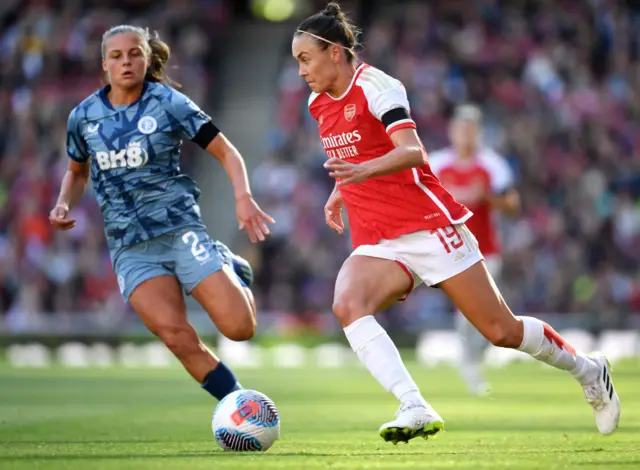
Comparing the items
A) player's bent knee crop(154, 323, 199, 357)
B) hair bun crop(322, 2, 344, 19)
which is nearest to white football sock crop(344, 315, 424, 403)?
player's bent knee crop(154, 323, 199, 357)

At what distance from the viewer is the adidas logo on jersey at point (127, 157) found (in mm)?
8203

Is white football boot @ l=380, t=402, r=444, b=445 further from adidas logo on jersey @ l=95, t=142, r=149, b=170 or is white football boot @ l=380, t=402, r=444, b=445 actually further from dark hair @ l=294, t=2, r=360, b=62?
adidas logo on jersey @ l=95, t=142, r=149, b=170

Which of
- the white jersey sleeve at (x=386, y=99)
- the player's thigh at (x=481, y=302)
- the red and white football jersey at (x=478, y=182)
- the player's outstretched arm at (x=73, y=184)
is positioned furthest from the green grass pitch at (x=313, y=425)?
the white jersey sleeve at (x=386, y=99)

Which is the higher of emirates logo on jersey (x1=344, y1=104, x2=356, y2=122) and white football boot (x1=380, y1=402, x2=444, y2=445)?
emirates logo on jersey (x1=344, y1=104, x2=356, y2=122)

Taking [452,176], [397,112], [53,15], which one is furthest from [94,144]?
[53,15]

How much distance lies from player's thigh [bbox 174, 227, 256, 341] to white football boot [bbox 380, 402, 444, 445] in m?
1.54

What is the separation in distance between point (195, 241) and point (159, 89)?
98 centimetres

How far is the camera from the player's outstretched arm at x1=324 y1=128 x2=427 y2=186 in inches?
268

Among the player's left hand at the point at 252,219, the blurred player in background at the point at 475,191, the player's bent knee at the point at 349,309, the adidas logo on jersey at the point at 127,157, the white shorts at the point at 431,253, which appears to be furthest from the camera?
the blurred player in background at the point at 475,191

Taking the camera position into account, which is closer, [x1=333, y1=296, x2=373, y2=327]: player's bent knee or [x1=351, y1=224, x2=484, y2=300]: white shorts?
[x1=333, y1=296, x2=373, y2=327]: player's bent knee

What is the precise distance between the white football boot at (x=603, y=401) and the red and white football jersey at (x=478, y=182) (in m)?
5.67

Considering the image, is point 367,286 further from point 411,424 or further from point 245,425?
point 245,425

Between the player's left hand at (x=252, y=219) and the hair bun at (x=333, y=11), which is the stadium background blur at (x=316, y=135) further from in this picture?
the hair bun at (x=333, y=11)

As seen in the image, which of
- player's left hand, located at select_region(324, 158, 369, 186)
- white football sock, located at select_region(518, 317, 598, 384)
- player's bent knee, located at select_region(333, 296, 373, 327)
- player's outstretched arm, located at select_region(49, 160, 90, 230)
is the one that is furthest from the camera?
player's outstretched arm, located at select_region(49, 160, 90, 230)
